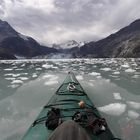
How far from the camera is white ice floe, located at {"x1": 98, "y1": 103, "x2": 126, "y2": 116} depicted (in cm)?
848

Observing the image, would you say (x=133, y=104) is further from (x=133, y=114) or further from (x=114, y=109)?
(x=133, y=114)

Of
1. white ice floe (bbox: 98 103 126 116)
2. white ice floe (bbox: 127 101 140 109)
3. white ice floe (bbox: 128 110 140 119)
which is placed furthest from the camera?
white ice floe (bbox: 127 101 140 109)

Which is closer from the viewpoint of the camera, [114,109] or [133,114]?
[133,114]

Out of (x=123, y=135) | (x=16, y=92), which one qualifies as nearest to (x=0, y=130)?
(x=123, y=135)

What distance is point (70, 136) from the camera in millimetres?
3406

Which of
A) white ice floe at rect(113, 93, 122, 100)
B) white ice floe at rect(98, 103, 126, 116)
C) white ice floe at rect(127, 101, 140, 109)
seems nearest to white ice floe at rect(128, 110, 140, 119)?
white ice floe at rect(98, 103, 126, 116)

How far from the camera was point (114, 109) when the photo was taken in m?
8.97

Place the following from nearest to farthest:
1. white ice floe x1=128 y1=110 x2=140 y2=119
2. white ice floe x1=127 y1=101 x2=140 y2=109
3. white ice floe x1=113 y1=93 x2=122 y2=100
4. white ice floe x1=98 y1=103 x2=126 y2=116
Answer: white ice floe x1=128 y1=110 x2=140 y2=119
white ice floe x1=98 y1=103 x2=126 y2=116
white ice floe x1=127 y1=101 x2=140 y2=109
white ice floe x1=113 y1=93 x2=122 y2=100

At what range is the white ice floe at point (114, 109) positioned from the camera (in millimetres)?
8483

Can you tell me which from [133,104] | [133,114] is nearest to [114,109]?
[133,114]

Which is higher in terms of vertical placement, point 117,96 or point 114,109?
point 114,109

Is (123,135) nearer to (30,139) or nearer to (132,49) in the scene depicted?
(30,139)

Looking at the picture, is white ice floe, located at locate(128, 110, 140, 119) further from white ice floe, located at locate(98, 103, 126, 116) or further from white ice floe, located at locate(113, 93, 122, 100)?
white ice floe, located at locate(113, 93, 122, 100)

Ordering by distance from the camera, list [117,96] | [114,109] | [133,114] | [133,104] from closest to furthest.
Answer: [133,114]
[114,109]
[133,104]
[117,96]
